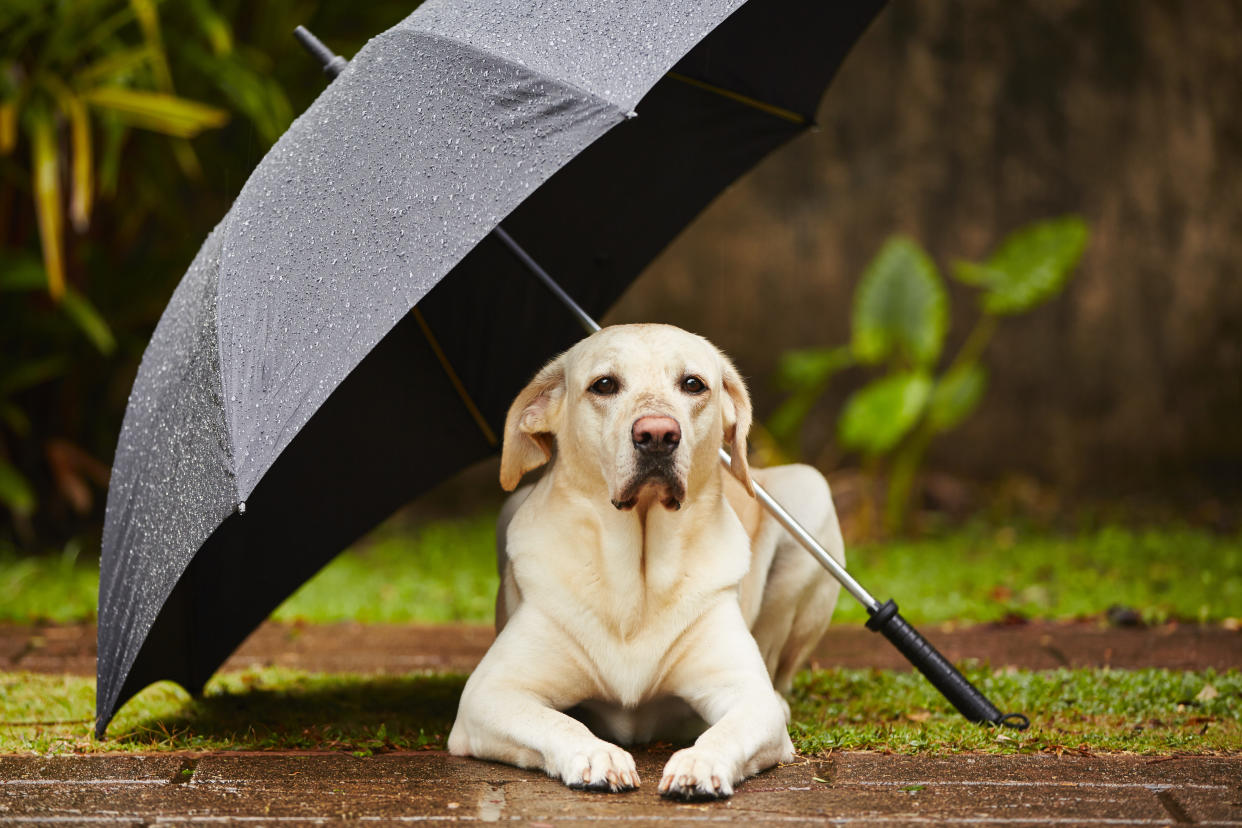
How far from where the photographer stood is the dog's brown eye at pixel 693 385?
3135 millimetres

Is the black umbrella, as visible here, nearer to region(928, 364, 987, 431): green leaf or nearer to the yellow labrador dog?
the yellow labrador dog

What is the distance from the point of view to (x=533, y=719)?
2932mm

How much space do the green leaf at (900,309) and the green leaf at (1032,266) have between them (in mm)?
250

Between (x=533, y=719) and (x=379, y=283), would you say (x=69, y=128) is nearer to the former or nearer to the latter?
(x=379, y=283)

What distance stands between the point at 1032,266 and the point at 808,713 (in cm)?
438

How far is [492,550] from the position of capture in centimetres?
728

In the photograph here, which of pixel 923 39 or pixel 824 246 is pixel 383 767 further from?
pixel 923 39

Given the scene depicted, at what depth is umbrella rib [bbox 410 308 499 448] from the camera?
374cm

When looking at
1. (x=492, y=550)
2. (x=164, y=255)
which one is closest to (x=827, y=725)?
(x=492, y=550)

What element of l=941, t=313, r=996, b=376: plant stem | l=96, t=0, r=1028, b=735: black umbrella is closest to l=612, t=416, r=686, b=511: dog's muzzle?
l=96, t=0, r=1028, b=735: black umbrella

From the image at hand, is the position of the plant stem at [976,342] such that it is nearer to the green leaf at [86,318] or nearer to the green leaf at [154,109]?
the green leaf at [154,109]

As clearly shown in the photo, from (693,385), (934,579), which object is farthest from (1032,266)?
(693,385)

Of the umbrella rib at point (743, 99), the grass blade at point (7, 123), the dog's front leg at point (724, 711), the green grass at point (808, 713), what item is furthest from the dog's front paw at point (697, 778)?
the grass blade at point (7, 123)

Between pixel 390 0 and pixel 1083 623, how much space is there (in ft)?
17.0
